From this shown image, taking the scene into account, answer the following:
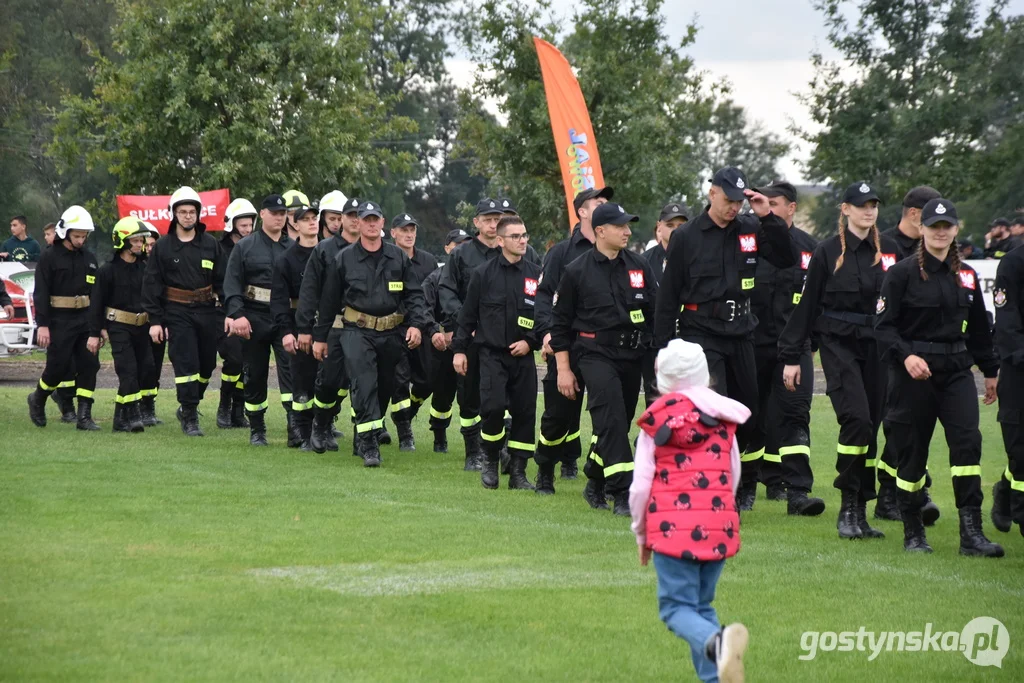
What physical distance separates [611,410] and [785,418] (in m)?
1.70

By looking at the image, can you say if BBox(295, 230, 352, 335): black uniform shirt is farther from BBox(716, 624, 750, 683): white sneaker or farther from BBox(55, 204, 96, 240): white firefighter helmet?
BBox(716, 624, 750, 683): white sneaker

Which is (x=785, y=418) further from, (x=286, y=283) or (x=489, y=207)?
(x=286, y=283)

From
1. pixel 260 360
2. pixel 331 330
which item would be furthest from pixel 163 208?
pixel 331 330

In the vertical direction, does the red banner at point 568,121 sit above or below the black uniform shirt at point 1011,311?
above

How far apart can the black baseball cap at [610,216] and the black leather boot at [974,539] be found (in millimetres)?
3109

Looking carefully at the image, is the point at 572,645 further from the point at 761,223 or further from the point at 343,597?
the point at 761,223

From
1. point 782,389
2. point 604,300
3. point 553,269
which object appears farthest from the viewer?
point 553,269

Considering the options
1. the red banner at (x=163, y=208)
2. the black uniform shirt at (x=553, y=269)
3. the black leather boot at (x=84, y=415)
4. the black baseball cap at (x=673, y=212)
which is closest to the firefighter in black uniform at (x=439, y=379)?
the black baseball cap at (x=673, y=212)

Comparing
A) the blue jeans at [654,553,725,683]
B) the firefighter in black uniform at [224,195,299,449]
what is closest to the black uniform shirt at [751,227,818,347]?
the firefighter in black uniform at [224,195,299,449]

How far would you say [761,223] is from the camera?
34.5 feet

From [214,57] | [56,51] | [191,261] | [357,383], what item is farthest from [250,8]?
[56,51]

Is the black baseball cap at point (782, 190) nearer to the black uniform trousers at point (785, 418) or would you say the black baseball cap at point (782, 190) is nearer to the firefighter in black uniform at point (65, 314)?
the black uniform trousers at point (785, 418)

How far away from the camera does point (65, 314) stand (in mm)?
16688

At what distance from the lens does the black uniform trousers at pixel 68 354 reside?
16625mm
